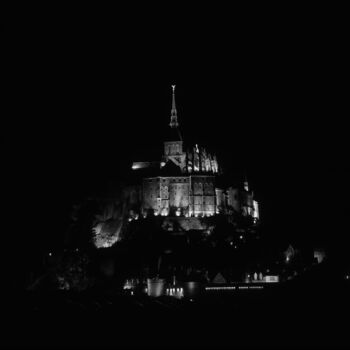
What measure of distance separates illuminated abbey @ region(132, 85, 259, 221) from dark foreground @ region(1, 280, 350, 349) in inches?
2344

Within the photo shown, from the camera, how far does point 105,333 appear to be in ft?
87.2

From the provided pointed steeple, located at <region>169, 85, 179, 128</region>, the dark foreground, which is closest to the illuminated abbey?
pointed steeple, located at <region>169, 85, 179, 128</region>

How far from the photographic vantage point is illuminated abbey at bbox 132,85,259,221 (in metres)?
95.0

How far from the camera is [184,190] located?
314 feet

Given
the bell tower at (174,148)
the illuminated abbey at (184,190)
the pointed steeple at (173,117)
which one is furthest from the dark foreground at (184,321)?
the pointed steeple at (173,117)

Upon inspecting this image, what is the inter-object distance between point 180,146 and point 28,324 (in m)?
76.6

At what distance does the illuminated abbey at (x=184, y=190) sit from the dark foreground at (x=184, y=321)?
195ft

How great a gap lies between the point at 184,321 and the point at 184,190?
6705cm

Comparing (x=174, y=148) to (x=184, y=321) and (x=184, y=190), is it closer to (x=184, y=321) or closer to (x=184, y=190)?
(x=184, y=190)

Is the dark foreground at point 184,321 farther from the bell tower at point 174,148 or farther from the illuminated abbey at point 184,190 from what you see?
the bell tower at point 174,148

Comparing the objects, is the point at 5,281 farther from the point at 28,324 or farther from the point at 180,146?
the point at 180,146

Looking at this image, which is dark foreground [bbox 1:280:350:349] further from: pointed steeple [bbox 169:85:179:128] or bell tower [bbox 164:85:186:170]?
pointed steeple [bbox 169:85:179:128]

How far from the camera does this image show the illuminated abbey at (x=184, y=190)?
95000 millimetres

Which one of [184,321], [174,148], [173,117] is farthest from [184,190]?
[184,321]
